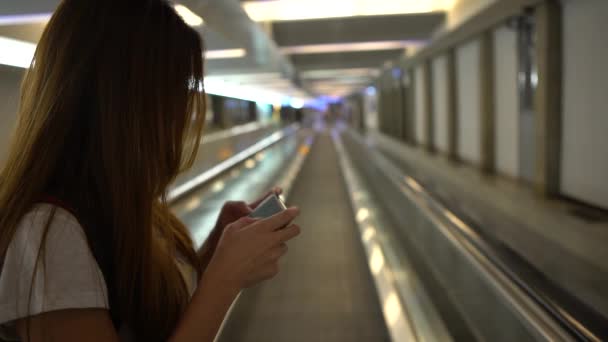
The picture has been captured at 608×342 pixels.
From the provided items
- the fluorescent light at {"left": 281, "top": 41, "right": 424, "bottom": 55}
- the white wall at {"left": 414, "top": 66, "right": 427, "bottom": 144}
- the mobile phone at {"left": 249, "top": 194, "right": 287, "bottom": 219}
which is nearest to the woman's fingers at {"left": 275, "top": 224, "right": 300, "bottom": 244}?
the mobile phone at {"left": 249, "top": 194, "right": 287, "bottom": 219}

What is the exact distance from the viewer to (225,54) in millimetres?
5336

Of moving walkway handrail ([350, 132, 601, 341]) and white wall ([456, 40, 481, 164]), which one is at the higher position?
white wall ([456, 40, 481, 164])

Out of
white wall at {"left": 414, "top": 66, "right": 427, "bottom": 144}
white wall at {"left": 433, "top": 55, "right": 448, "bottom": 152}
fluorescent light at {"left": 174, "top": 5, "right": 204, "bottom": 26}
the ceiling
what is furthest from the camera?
white wall at {"left": 414, "top": 66, "right": 427, "bottom": 144}

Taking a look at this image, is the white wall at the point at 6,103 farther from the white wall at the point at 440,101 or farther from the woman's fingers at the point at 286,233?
the white wall at the point at 440,101

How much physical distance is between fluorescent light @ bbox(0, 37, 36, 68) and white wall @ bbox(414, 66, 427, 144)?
1643cm

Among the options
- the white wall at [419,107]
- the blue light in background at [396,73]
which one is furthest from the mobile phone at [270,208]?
the blue light in background at [396,73]

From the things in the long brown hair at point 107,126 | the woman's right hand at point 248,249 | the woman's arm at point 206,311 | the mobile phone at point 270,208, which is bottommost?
the woman's arm at point 206,311

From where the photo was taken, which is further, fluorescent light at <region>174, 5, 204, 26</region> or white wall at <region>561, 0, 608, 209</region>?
white wall at <region>561, 0, 608, 209</region>

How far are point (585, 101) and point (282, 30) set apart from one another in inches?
232

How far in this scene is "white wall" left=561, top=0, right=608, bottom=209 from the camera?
5.98m

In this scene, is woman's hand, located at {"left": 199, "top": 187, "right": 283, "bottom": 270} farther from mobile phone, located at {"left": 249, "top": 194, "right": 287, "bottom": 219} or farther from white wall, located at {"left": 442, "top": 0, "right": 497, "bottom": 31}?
white wall, located at {"left": 442, "top": 0, "right": 497, "bottom": 31}

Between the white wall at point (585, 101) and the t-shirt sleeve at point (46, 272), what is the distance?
252 inches

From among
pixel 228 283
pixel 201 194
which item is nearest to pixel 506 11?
pixel 201 194

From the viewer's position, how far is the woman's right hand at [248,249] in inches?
43.0
